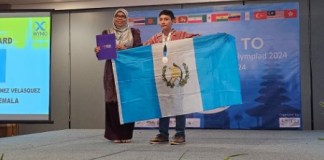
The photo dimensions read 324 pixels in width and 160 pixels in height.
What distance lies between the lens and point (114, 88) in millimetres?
3752

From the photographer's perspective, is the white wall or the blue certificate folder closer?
the blue certificate folder

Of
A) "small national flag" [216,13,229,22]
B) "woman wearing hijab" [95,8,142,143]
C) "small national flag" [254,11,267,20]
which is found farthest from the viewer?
"small national flag" [216,13,229,22]

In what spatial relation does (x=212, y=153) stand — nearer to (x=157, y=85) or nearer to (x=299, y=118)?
(x=157, y=85)

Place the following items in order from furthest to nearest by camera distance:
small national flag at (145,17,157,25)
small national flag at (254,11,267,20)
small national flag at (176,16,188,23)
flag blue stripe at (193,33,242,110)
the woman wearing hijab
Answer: small national flag at (145,17,157,25) → small national flag at (176,16,188,23) → small national flag at (254,11,267,20) → the woman wearing hijab → flag blue stripe at (193,33,242,110)

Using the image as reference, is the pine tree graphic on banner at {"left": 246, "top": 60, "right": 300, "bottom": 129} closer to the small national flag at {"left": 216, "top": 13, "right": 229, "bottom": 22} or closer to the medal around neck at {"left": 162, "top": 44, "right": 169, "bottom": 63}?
the small national flag at {"left": 216, "top": 13, "right": 229, "bottom": 22}

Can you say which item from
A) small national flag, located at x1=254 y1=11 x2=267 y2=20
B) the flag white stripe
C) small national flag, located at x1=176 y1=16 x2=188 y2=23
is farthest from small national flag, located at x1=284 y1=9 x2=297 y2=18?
the flag white stripe

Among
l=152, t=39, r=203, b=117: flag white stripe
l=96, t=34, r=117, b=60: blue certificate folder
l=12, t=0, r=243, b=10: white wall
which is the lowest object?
l=152, t=39, r=203, b=117: flag white stripe

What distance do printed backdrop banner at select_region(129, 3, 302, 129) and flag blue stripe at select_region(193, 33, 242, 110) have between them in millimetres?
2910

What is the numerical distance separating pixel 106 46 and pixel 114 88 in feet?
1.33

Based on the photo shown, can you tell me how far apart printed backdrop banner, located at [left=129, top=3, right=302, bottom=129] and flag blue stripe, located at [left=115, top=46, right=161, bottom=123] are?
3.09 metres

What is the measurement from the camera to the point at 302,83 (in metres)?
6.43

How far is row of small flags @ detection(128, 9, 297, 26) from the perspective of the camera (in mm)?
6480

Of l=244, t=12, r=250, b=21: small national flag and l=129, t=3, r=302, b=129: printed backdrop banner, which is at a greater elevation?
l=244, t=12, r=250, b=21: small national flag

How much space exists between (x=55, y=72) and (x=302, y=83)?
438 centimetres
